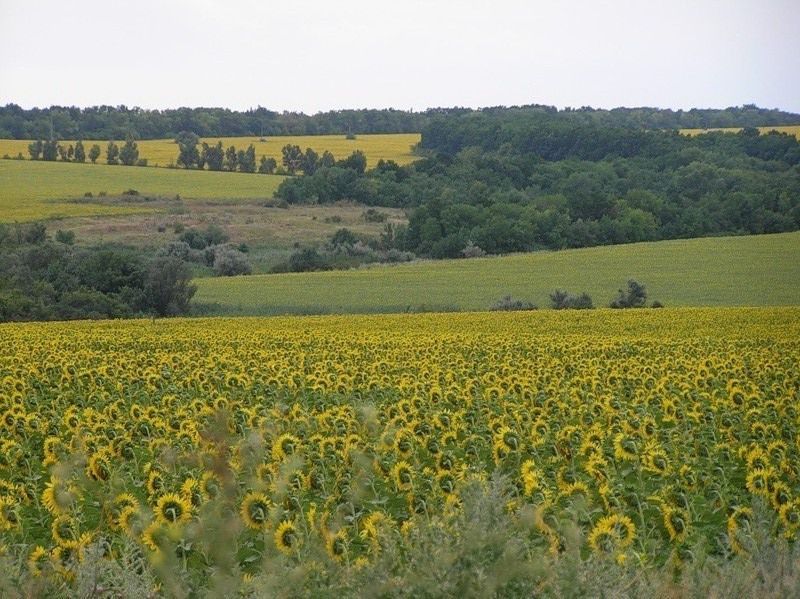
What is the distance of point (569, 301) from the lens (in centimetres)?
4522

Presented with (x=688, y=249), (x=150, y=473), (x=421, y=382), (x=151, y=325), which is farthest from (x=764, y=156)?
(x=150, y=473)

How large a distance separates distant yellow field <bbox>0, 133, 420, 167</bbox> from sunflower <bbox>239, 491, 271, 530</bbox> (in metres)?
115

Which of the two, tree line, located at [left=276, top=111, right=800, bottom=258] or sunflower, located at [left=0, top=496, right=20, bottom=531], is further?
tree line, located at [left=276, top=111, right=800, bottom=258]

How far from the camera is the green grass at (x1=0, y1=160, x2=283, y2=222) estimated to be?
85375mm

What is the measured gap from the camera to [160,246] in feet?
230

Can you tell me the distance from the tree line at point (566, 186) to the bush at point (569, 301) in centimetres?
2624

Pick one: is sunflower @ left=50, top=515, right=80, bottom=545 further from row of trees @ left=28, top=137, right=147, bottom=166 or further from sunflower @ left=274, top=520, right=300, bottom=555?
row of trees @ left=28, top=137, right=147, bottom=166

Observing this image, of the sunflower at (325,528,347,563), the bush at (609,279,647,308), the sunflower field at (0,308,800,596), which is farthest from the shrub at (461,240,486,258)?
the sunflower at (325,528,347,563)

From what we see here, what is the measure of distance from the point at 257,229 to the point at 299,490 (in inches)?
2952

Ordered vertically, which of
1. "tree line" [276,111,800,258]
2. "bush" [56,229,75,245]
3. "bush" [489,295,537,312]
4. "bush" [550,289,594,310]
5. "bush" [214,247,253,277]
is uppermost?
"tree line" [276,111,800,258]

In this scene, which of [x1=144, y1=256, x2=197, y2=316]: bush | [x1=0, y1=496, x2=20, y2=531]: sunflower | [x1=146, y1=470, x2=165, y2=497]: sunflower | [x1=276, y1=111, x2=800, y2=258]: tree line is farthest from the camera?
[x1=276, y1=111, x2=800, y2=258]: tree line

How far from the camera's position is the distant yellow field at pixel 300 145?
124688 mm

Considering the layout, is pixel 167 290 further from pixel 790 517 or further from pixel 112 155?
pixel 112 155

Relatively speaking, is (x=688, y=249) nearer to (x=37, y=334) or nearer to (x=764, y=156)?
(x=764, y=156)
